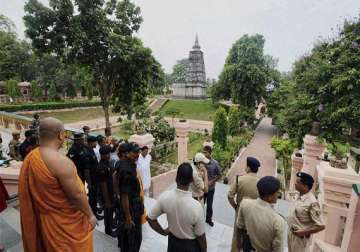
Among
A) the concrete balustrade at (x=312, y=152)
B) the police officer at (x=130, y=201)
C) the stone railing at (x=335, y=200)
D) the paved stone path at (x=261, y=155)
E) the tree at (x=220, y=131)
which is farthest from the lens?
the tree at (x=220, y=131)

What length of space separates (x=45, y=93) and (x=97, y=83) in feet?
106

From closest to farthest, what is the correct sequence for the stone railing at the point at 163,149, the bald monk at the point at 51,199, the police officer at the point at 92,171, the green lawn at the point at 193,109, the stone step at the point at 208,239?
1. the bald monk at the point at 51,199
2. the stone step at the point at 208,239
3. the police officer at the point at 92,171
4. the stone railing at the point at 163,149
5. the green lawn at the point at 193,109

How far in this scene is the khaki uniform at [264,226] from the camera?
205cm

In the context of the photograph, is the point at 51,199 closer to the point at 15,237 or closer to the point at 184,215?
the point at 184,215

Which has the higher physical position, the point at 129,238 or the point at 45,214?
the point at 45,214

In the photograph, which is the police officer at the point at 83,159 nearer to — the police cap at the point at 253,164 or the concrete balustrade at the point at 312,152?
the police cap at the point at 253,164

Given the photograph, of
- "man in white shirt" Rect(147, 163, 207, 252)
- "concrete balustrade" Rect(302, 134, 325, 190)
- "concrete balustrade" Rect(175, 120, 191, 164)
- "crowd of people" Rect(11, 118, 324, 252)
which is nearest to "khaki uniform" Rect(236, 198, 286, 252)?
"crowd of people" Rect(11, 118, 324, 252)

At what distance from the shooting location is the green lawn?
3272 centimetres

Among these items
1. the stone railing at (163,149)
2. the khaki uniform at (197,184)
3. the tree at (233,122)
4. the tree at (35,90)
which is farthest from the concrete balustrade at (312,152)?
the tree at (35,90)

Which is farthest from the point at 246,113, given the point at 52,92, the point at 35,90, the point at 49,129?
the point at 35,90

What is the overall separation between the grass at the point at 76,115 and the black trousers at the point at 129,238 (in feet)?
90.2

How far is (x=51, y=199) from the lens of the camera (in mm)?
1877

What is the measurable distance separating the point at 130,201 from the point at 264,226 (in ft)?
5.27

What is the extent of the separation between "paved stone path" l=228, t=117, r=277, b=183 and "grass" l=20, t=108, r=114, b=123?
21.1 m
